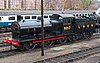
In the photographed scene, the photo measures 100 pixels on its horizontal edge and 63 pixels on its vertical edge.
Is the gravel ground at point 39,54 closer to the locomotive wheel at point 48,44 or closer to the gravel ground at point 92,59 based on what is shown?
the locomotive wheel at point 48,44

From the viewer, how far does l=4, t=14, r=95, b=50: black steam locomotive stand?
63.3 feet

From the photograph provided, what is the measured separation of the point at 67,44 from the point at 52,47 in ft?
7.29

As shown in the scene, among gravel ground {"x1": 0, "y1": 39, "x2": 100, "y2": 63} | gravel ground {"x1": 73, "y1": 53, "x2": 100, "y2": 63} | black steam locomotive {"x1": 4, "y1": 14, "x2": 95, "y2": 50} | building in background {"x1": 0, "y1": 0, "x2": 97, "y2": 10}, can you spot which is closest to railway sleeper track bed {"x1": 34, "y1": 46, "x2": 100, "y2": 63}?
gravel ground {"x1": 73, "y1": 53, "x2": 100, "y2": 63}

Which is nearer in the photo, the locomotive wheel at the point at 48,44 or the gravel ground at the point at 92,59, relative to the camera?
the gravel ground at the point at 92,59

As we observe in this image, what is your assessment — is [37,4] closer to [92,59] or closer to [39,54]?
[39,54]

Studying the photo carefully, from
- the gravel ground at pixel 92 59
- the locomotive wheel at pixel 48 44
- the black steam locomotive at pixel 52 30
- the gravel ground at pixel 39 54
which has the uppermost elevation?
the black steam locomotive at pixel 52 30

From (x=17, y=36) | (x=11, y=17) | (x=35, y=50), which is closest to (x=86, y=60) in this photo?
(x=35, y=50)

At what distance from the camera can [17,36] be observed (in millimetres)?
19281

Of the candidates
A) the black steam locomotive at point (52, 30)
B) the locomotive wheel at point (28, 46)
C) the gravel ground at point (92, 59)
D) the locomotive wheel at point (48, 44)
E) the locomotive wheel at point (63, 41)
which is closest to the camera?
the gravel ground at point (92, 59)

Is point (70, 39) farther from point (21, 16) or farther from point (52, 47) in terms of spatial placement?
point (21, 16)

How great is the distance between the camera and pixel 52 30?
21.8 metres

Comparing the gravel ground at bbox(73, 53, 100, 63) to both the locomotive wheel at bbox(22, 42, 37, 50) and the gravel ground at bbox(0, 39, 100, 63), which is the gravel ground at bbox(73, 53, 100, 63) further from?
the locomotive wheel at bbox(22, 42, 37, 50)

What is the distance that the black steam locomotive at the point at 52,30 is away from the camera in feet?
63.3

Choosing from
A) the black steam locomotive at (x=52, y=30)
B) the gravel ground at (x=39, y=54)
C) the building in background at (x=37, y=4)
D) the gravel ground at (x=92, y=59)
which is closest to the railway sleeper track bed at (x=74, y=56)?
the gravel ground at (x=92, y=59)
